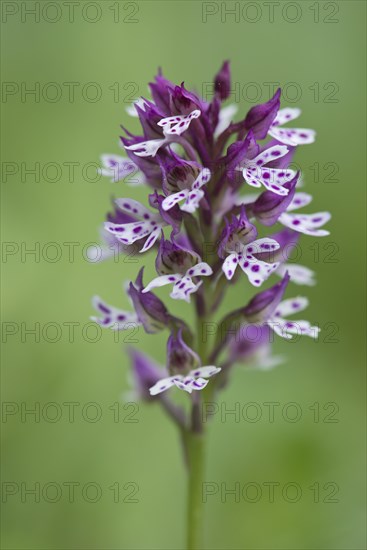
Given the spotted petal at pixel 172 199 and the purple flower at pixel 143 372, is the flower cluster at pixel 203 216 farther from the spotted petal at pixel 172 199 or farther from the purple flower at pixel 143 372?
the purple flower at pixel 143 372

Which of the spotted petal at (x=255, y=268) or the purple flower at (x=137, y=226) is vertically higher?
the purple flower at (x=137, y=226)

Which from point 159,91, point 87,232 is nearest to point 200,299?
point 159,91

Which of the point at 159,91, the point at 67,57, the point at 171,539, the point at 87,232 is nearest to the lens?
the point at 159,91

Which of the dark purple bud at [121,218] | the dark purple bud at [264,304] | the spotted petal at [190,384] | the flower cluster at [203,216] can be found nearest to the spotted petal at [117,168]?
the flower cluster at [203,216]

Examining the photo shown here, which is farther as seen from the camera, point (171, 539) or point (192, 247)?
point (171, 539)

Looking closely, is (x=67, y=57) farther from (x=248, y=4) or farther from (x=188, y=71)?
(x=248, y=4)

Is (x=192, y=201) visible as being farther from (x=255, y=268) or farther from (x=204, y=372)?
(x=204, y=372)
